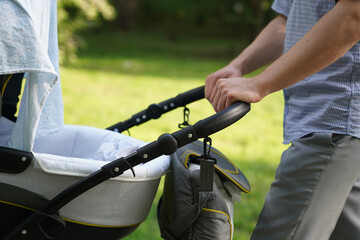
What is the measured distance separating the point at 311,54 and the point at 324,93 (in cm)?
24

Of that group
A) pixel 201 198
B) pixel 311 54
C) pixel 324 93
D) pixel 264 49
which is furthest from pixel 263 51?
pixel 201 198

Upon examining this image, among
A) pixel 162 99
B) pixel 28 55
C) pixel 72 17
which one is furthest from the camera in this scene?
pixel 72 17

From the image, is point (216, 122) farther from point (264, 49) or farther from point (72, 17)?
point (72, 17)

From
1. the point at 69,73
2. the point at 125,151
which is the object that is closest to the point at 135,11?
the point at 69,73

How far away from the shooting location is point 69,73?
880 centimetres

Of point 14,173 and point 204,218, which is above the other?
point 14,173

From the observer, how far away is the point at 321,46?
4.53 feet

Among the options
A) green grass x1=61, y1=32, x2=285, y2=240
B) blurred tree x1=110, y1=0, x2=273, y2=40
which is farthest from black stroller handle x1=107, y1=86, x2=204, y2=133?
blurred tree x1=110, y1=0, x2=273, y2=40

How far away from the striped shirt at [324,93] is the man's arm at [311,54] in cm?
17

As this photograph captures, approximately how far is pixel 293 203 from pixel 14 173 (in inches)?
33.4

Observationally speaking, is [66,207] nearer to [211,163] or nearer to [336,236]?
[211,163]

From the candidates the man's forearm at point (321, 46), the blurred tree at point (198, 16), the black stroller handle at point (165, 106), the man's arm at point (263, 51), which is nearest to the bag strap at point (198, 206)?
the man's forearm at point (321, 46)

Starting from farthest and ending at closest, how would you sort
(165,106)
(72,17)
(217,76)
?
(72,17) → (165,106) → (217,76)

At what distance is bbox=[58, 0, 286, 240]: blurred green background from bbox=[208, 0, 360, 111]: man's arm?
162 centimetres
